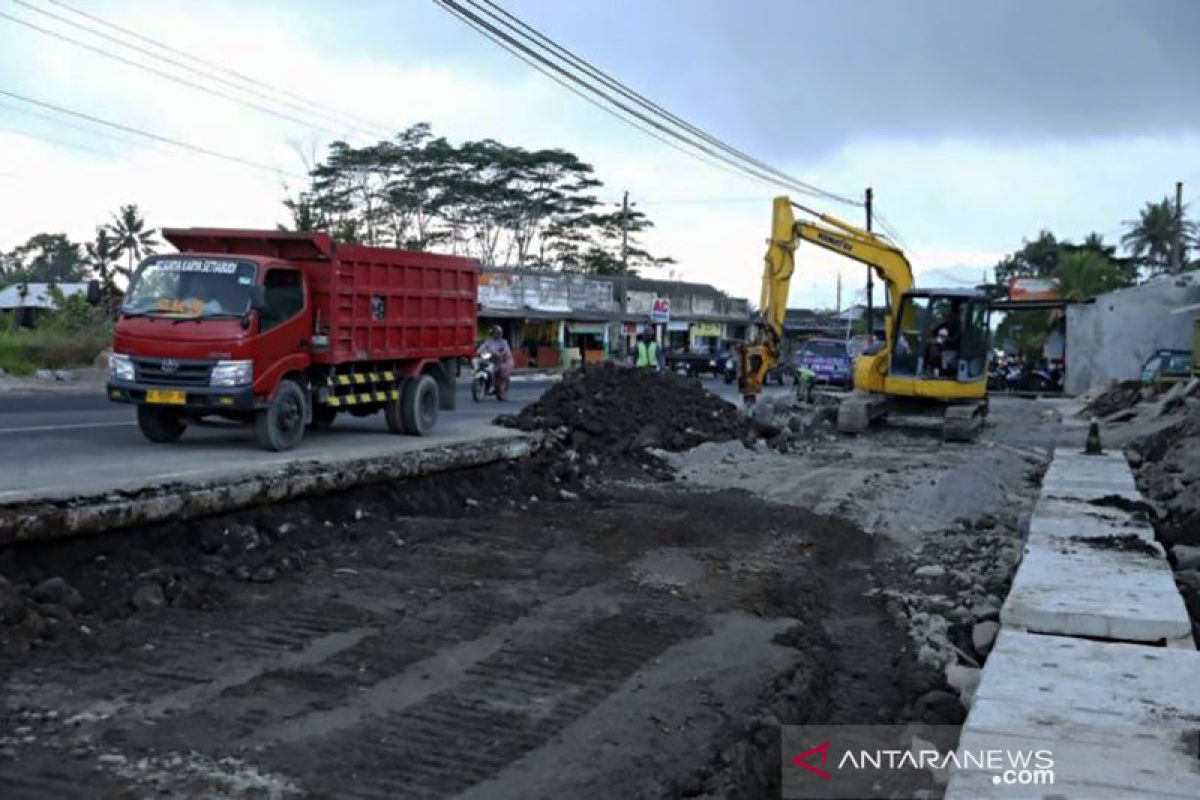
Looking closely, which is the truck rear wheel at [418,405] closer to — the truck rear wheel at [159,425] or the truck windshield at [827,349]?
the truck rear wheel at [159,425]

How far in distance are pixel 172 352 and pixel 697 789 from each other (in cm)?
927

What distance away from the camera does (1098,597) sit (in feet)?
26.2

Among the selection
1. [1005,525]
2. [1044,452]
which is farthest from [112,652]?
[1044,452]

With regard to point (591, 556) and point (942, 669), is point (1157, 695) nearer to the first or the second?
point (942, 669)

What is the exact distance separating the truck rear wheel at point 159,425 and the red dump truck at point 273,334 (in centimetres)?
2

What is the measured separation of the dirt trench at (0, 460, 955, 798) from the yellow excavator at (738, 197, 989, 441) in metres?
12.9

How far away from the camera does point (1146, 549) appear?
32.5ft

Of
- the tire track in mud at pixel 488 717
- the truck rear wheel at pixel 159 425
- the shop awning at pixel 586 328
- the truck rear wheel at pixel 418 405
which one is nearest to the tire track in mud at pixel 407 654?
the tire track in mud at pixel 488 717

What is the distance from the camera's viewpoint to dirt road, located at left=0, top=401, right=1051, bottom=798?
5.46 m

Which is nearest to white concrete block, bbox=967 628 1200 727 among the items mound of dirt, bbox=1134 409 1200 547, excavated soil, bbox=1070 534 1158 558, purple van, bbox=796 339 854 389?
excavated soil, bbox=1070 534 1158 558

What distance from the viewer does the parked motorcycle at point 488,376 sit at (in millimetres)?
28656

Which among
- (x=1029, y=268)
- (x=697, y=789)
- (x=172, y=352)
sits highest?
(x=1029, y=268)

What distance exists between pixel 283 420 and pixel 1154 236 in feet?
266

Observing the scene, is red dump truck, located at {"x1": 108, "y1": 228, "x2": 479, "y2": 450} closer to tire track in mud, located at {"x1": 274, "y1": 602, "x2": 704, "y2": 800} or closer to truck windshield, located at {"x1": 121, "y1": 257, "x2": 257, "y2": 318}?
truck windshield, located at {"x1": 121, "y1": 257, "x2": 257, "y2": 318}
